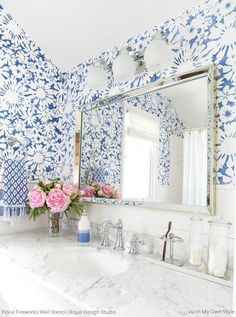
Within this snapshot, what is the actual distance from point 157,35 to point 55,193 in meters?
Answer: 1.05

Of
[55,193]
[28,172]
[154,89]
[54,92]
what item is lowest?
[55,193]

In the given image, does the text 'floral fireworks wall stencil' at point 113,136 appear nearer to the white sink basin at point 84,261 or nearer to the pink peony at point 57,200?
the pink peony at point 57,200

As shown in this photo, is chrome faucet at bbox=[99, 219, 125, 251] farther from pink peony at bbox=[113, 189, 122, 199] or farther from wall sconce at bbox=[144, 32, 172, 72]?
wall sconce at bbox=[144, 32, 172, 72]

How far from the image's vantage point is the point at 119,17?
151cm

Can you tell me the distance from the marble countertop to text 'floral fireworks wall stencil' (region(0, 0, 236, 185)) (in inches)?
18.3

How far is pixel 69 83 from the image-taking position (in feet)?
6.50

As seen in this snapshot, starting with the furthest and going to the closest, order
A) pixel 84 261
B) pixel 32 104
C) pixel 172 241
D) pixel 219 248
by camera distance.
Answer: pixel 32 104, pixel 84 261, pixel 172 241, pixel 219 248

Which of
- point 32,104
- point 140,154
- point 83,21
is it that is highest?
point 83,21

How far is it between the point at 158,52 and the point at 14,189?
1165 mm

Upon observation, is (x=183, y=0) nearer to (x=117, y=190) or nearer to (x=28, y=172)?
(x=117, y=190)

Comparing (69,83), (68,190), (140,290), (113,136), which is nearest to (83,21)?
(69,83)

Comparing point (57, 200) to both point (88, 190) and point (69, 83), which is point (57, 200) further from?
point (69, 83)

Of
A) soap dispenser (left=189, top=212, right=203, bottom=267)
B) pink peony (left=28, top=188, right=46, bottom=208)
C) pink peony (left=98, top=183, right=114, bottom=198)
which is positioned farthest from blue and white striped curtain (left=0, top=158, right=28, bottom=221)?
soap dispenser (left=189, top=212, right=203, bottom=267)

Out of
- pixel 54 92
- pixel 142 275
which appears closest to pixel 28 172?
pixel 54 92
